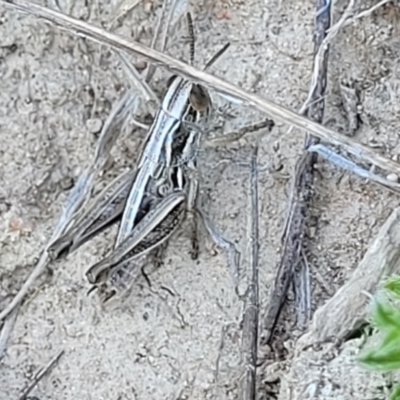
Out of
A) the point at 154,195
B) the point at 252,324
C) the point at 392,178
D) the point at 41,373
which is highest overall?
the point at 392,178

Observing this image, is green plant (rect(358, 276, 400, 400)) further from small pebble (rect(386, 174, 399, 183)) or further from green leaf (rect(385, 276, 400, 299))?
small pebble (rect(386, 174, 399, 183))

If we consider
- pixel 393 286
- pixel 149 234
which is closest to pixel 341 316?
pixel 393 286

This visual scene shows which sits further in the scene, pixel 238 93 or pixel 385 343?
pixel 238 93

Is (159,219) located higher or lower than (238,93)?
lower

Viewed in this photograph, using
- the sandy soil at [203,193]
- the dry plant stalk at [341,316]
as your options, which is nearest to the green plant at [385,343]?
the dry plant stalk at [341,316]

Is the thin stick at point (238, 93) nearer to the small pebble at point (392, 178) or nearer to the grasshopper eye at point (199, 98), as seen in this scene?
the small pebble at point (392, 178)

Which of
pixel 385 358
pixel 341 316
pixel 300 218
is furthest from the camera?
pixel 300 218

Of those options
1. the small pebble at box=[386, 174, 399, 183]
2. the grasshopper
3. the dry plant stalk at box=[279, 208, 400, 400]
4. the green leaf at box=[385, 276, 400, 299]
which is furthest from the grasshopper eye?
the green leaf at box=[385, 276, 400, 299]

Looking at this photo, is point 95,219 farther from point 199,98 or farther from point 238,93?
point 238,93
